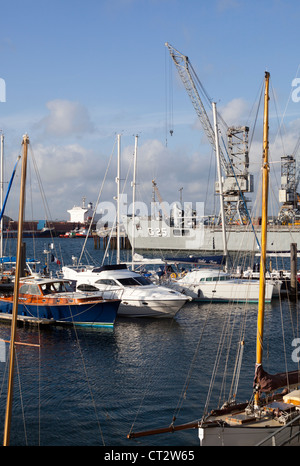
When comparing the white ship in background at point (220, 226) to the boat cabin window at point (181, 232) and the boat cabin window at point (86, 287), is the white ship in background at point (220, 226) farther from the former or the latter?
the boat cabin window at point (86, 287)

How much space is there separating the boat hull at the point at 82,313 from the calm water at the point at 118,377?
58 centimetres

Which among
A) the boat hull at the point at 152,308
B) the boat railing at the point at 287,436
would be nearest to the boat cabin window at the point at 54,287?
the boat hull at the point at 152,308

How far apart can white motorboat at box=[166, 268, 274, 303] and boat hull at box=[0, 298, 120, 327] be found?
35.6ft

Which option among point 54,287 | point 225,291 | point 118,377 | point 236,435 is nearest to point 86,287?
point 54,287

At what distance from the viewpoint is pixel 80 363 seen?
23.5 meters

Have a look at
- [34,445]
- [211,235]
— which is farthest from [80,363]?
[211,235]

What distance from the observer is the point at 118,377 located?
2158cm

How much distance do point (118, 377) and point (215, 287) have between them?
18124 mm

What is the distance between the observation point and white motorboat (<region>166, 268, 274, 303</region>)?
38.3 meters

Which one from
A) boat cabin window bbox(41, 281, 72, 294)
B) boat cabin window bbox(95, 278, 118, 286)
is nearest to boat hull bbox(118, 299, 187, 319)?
boat cabin window bbox(95, 278, 118, 286)

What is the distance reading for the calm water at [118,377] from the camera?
16.4 metres

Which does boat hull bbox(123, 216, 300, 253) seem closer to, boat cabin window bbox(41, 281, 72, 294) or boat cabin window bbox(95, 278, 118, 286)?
boat cabin window bbox(95, 278, 118, 286)

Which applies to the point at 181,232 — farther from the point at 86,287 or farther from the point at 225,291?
the point at 86,287
